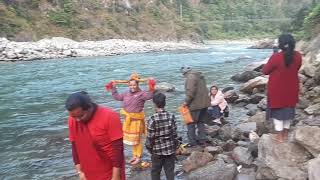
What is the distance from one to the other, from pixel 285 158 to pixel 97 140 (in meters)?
3.24

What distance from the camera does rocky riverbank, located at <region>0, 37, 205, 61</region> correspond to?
116 ft

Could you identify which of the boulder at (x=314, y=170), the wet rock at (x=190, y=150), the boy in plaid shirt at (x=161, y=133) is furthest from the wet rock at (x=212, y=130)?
the boulder at (x=314, y=170)

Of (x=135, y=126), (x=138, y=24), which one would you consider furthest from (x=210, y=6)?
(x=135, y=126)

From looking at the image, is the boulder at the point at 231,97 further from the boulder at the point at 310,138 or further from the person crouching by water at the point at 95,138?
the person crouching by water at the point at 95,138

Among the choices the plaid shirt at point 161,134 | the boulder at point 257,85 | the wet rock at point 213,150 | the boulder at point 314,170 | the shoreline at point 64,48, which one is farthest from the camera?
the shoreline at point 64,48

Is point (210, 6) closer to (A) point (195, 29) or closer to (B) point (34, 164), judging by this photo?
(A) point (195, 29)

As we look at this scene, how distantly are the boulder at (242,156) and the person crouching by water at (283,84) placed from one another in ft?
2.59

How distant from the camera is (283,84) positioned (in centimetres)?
664

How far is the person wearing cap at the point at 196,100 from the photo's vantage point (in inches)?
342

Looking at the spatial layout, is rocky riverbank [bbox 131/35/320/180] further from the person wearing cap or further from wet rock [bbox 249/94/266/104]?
wet rock [bbox 249/94/266/104]

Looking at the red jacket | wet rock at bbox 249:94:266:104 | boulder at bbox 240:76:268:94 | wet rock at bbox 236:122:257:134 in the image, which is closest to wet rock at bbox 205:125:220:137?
wet rock at bbox 236:122:257:134

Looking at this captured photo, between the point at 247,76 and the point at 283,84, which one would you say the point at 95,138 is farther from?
the point at 247,76

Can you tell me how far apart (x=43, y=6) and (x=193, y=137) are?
45114 mm

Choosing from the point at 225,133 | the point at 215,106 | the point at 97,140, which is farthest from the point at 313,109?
the point at 97,140
